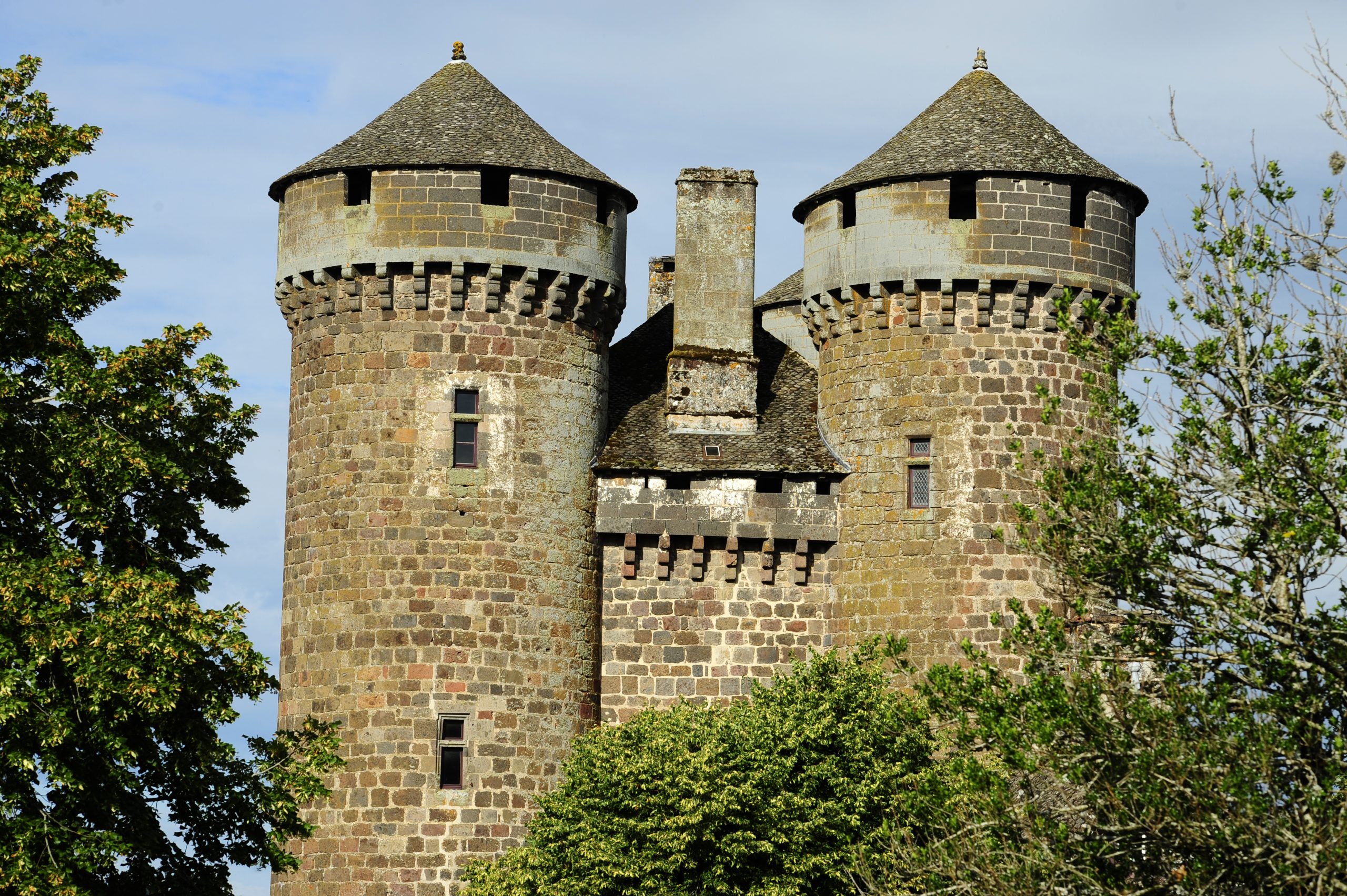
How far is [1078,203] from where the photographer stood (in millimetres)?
43594

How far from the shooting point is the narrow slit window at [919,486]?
1670 inches

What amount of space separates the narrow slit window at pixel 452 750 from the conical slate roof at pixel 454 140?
31.7 ft

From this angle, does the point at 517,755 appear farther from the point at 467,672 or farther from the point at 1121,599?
the point at 1121,599

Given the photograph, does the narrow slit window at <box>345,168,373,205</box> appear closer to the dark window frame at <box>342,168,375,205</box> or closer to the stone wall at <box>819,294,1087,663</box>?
the dark window frame at <box>342,168,375,205</box>

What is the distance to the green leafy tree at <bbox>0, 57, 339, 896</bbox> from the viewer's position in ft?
101

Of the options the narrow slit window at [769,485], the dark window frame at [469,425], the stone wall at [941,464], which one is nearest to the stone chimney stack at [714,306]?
the narrow slit window at [769,485]

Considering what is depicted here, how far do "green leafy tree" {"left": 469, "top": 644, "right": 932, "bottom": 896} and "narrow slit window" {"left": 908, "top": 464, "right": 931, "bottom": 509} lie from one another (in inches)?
148

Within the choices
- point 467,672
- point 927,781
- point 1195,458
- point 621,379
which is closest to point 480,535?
point 467,672

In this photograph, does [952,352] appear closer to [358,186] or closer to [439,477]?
[439,477]

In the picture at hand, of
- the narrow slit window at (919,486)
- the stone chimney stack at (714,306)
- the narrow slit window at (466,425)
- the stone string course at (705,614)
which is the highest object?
the stone chimney stack at (714,306)

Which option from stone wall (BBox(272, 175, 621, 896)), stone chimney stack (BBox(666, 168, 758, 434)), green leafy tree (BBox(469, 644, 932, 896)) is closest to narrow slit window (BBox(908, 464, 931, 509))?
stone chimney stack (BBox(666, 168, 758, 434))

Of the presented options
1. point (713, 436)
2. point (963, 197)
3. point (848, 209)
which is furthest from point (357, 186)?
point (963, 197)

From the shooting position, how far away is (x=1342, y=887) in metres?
27.5

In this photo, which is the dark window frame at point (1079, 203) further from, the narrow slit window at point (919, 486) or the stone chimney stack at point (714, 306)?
the stone chimney stack at point (714, 306)
